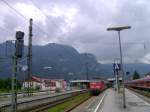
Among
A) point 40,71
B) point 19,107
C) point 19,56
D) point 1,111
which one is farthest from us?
point 40,71

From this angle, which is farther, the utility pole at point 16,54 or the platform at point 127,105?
the platform at point 127,105

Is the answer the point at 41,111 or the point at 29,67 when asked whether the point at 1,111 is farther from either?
the point at 29,67

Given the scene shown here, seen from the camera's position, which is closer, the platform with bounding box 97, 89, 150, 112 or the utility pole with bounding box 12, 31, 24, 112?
the utility pole with bounding box 12, 31, 24, 112

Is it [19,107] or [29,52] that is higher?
[29,52]

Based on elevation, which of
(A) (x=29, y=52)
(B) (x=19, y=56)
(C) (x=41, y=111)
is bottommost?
(C) (x=41, y=111)

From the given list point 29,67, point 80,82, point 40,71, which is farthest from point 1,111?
point 40,71

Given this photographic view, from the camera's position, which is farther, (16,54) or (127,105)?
(127,105)

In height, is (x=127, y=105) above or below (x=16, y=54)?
below

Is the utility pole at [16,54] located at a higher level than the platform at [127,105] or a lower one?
higher

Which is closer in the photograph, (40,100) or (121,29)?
(121,29)

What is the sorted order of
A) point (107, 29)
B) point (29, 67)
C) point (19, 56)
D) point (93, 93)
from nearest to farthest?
point (19, 56) → point (107, 29) → point (29, 67) → point (93, 93)

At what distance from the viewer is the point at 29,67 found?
50.6 meters

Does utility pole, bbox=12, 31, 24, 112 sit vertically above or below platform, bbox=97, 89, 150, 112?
above

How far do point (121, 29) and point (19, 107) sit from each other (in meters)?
12.2
